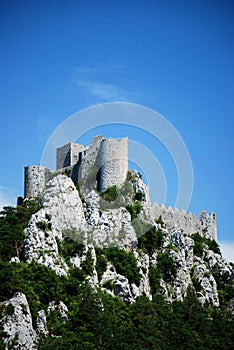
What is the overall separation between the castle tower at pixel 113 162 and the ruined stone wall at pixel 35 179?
18.6 feet

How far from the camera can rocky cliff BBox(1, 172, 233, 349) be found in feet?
157

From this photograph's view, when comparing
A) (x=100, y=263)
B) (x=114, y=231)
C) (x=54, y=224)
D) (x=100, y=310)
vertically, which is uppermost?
(x=114, y=231)

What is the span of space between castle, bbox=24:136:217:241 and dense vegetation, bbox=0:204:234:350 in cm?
720

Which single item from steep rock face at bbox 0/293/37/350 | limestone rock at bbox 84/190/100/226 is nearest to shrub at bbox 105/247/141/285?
limestone rock at bbox 84/190/100/226

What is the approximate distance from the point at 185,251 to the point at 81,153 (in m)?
11.7

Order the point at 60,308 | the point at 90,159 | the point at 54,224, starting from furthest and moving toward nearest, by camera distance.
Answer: the point at 90,159 → the point at 54,224 → the point at 60,308

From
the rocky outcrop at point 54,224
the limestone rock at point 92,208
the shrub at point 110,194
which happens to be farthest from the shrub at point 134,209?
the rocky outcrop at point 54,224

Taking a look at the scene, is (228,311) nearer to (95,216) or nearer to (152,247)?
(152,247)

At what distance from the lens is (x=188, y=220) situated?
231ft

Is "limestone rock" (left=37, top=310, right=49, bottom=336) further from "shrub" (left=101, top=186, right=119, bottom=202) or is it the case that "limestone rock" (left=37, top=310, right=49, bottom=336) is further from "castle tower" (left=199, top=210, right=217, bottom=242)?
"castle tower" (left=199, top=210, right=217, bottom=242)

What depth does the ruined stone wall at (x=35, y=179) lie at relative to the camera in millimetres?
63062

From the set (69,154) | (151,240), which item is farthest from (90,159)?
(151,240)

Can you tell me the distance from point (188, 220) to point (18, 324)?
3304 centimetres

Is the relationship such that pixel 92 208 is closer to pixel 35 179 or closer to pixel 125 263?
pixel 125 263
